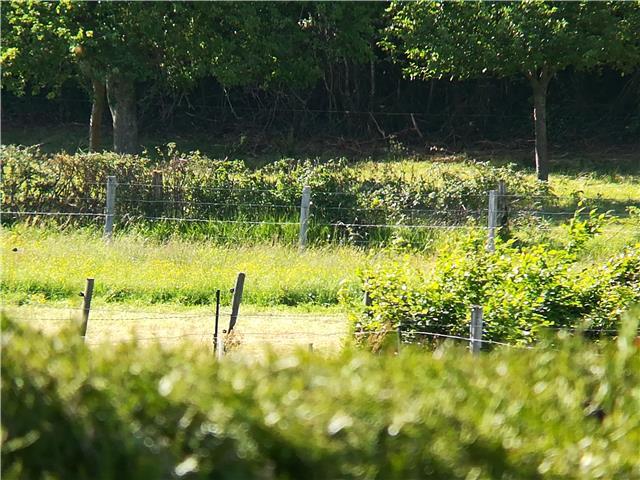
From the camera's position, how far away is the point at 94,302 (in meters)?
13.0

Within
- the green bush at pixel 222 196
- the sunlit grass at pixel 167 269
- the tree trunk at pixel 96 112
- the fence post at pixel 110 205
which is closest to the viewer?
the sunlit grass at pixel 167 269

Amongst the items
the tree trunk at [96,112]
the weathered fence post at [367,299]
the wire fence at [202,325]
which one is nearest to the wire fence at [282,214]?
the wire fence at [202,325]

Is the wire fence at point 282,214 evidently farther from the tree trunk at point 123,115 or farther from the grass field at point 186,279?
the tree trunk at point 123,115

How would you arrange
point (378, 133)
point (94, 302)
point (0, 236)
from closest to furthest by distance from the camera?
point (94, 302) < point (0, 236) < point (378, 133)

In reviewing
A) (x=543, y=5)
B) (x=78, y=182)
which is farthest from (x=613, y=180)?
(x=78, y=182)

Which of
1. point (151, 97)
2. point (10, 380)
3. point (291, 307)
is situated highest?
point (151, 97)

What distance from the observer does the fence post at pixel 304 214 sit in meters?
16.5

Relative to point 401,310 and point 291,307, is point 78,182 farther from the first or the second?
point 401,310

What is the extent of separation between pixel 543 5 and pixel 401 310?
58.9 ft

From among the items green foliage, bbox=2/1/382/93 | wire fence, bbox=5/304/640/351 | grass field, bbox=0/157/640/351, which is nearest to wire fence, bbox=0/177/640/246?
grass field, bbox=0/157/640/351

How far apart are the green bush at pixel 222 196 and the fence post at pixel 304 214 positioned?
280mm

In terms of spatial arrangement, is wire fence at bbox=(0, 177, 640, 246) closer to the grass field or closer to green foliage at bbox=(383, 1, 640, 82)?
the grass field

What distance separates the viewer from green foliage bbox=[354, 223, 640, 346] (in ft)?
30.3

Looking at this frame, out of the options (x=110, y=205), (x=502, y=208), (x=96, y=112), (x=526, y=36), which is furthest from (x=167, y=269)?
(x=96, y=112)
